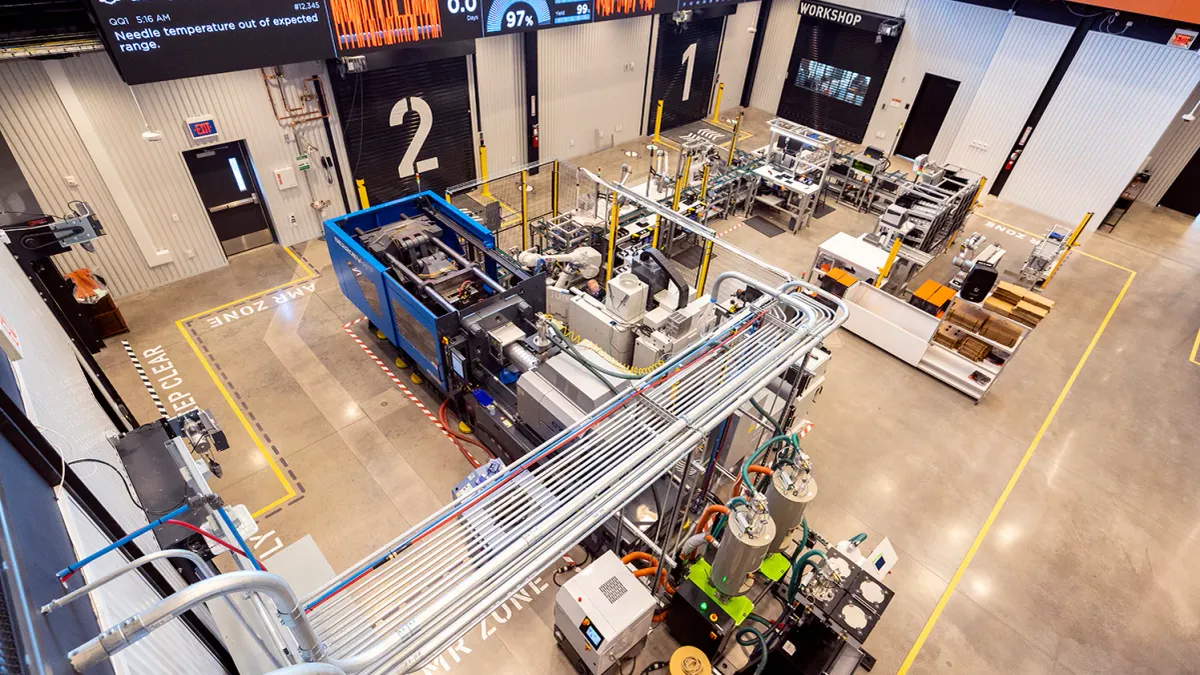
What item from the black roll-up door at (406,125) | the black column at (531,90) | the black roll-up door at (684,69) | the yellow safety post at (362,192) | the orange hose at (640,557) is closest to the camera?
the orange hose at (640,557)

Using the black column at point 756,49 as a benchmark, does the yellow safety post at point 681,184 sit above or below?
below

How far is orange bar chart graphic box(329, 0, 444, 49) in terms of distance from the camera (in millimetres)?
9094

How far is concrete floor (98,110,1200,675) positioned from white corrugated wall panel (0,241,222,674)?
2.58 meters

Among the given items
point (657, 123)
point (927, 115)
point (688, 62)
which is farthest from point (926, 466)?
point (688, 62)

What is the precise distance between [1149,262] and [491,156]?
15.4m

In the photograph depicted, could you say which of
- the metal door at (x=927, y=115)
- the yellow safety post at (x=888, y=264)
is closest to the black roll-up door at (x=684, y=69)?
the metal door at (x=927, y=115)

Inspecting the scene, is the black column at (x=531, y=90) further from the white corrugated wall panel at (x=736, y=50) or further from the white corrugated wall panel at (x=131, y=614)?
the white corrugated wall panel at (x=131, y=614)

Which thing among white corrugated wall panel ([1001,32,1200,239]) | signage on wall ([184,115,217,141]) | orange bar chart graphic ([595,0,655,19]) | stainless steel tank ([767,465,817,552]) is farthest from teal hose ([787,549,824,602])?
white corrugated wall panel ([1001,32,1200,239])

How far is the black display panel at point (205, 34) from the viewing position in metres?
7.46

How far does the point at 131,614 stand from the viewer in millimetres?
2998

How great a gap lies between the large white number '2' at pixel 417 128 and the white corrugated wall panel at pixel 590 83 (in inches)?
117

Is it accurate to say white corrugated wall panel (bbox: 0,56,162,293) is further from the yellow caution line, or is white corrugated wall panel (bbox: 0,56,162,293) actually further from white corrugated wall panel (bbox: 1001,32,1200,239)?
white corrugated wall panel (bbox: 1001,32,1200,239)

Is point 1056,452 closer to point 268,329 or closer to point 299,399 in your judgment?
point 299,399

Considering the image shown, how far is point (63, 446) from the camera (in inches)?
136
